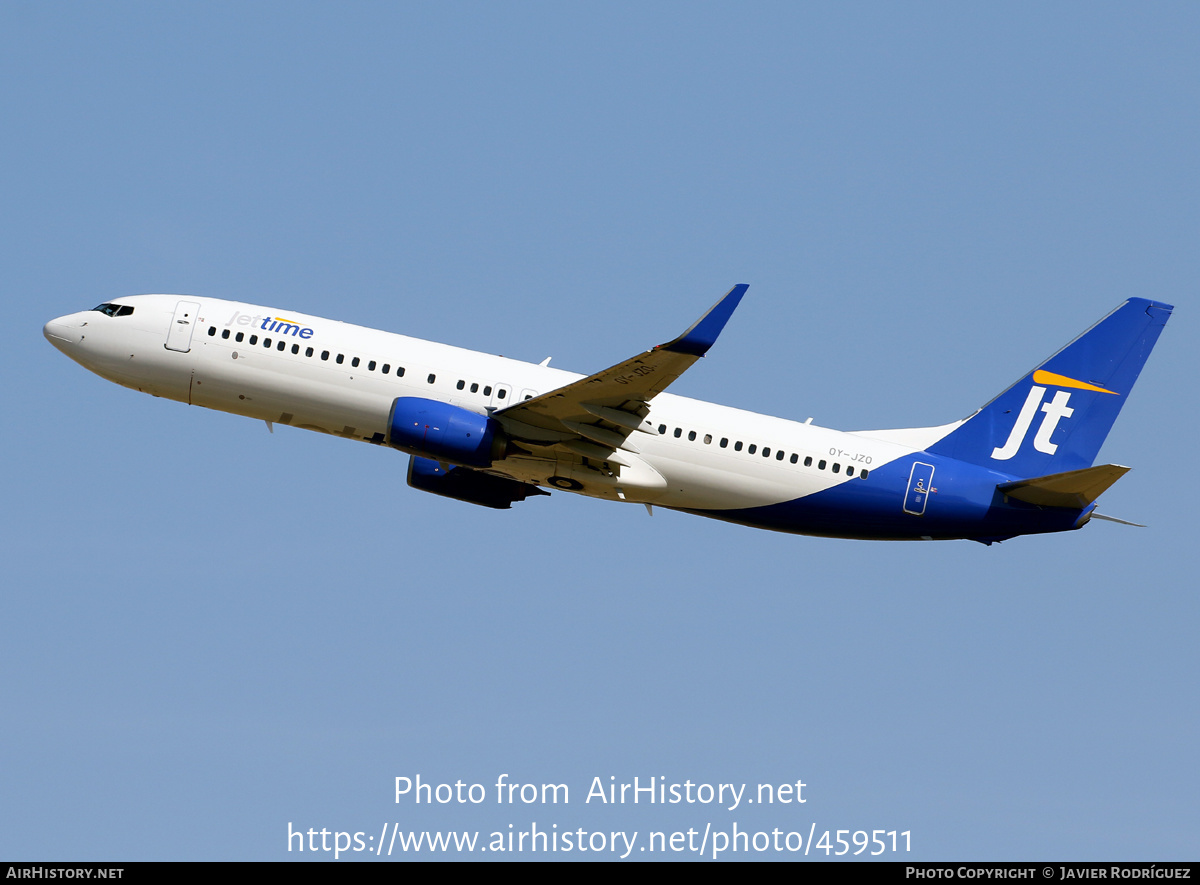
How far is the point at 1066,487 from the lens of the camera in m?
39.4

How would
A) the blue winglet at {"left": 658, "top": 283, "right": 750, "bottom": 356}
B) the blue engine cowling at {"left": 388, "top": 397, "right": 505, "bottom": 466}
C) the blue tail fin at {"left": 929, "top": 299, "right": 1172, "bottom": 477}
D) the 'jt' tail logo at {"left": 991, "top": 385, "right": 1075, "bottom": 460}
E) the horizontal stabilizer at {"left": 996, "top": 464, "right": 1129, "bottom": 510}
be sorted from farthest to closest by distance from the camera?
the 'jt' tail logo at {"left": 991, "top": 385, "right": 1075, "bottom": 460}, the blue tail fin at {"left": 929, "top": 299, "right": 1172, "bottom": 477}, the horizontal stabilizer at {"left": 996, "top": 464, "right": 1129, "bottom": 510}, the blue engine cowling at {"left": 388, "top": 397, "right": 505, "bottom": 466}, the blue winglet at {"left": 658, "top": 283, "right": 750, "bottom": 356}

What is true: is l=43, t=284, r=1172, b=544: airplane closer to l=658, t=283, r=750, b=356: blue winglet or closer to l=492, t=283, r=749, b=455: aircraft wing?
l=492, t=283, r=749, b=455: aircraft wing

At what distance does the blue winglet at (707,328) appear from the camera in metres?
34.3

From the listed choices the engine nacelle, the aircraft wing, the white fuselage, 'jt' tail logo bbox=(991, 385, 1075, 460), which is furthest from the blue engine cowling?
'jt' tail logo bbox=(991, 385, 1075, 460)

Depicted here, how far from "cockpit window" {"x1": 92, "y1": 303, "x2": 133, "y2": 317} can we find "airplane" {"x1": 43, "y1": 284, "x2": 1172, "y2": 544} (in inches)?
1.9

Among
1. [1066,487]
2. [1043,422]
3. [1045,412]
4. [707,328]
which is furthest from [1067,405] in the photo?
[707,328]

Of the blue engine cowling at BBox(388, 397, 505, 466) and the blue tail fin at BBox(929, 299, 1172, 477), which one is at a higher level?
the blue tail fin at BBox(929, 299, 1172, 477)

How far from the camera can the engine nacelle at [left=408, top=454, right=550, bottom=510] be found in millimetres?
43656

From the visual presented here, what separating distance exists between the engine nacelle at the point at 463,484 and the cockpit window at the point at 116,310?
10.5 m

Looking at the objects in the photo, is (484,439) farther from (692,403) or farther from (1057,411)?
(1057,411)

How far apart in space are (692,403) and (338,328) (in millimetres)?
11525

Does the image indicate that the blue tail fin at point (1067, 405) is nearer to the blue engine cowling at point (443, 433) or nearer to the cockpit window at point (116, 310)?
the blue engine cowling at point (443, 433)

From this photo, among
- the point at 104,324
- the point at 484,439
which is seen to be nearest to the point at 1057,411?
the point at 484,439

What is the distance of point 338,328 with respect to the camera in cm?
4069
